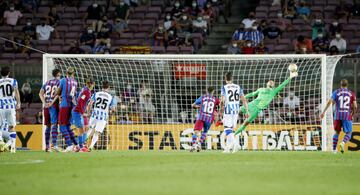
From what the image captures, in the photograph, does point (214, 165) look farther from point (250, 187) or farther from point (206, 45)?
point (206, 45)

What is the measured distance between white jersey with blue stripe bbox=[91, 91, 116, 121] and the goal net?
127 inches

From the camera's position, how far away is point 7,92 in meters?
22.8

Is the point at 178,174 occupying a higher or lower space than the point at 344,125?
lower

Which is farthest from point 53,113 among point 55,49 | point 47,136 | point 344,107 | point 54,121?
point 55,49

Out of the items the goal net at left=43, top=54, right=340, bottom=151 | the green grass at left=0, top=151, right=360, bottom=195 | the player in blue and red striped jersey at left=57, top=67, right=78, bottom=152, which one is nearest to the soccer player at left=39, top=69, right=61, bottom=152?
the player in blue and red striped jersey at left=57, top=67, right=78, bottom=152

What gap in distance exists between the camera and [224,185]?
13.6 metres

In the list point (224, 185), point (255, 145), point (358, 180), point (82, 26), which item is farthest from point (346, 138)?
point (82, 26)

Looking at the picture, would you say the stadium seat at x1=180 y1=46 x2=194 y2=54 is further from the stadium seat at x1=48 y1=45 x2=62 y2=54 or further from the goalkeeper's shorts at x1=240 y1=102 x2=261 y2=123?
the goalkeeper's shorts at x1=240 y1=102 x2=261 y2=123

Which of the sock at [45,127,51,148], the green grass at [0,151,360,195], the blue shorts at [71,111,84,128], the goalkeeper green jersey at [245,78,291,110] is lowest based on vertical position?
the green grass at [0,151,360,195]

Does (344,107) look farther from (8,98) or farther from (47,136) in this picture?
(8,98)

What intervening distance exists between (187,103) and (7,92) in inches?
281

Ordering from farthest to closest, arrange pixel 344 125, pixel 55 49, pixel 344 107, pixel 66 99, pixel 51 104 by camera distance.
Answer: pixel 55 49 < pixel 344 125 < pixel 344 107 < pixel 51 104 < pixel 66 99

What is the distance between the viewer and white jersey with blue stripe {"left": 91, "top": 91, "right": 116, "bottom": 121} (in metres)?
24.5

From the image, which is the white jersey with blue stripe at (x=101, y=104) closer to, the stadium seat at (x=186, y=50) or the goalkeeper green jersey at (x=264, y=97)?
the goalkeeper green jersey at (x=264, y=97)
